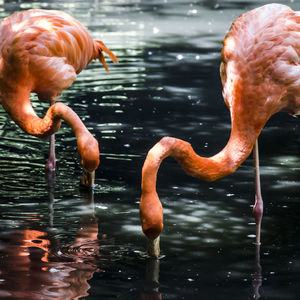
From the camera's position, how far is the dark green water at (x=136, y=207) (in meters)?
4.64

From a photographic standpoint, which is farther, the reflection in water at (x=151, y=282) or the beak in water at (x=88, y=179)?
the beak in water at (x=88, y=179)

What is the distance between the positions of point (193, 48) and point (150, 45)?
73 cm

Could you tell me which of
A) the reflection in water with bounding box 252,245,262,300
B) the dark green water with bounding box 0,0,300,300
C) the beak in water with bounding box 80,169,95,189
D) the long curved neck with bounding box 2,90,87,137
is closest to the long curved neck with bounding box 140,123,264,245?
the dark green water with bounding box 0,0,300,300

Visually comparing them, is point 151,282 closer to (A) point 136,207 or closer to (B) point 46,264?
(B) point 46,264

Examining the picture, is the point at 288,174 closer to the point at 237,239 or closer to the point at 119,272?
the point at 237,239

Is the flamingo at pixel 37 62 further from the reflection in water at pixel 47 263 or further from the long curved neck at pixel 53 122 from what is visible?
the reflection in water at pixel 47 263

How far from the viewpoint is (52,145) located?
22.5 feet

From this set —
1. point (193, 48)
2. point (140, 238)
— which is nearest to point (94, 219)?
point (140, 238)

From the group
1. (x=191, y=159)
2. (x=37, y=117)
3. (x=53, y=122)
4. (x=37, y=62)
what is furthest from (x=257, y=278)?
(x=37, y=62)

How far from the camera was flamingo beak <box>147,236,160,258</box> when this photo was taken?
4.63 m

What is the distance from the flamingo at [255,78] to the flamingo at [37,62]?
1.42 metres

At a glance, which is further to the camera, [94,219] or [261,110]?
[94,219]

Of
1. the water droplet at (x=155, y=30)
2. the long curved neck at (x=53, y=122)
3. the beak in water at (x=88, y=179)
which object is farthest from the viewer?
the water droplet at (x=155, y=30)

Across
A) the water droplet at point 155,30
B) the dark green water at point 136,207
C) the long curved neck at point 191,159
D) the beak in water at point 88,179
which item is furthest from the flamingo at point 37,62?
the water droplet at point 155,30
